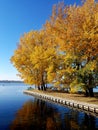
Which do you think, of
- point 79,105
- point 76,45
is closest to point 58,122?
point 79,105

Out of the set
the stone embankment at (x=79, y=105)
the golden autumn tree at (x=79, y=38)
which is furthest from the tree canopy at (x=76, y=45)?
the stone embankment at (x=79, y=105)

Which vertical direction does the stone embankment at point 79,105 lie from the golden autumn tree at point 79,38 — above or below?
below

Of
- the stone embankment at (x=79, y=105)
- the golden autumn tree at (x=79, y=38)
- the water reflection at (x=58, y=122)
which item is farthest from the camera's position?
the golden autumn tree at (x=79, y=38)

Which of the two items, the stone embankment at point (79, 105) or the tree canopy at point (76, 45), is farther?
the tree canopy at point (76, 45)

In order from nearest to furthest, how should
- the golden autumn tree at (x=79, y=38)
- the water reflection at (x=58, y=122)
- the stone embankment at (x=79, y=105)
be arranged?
the water reflection at (x=58, y=122)
the stone embankment at (x=79, y=105)
the golden autumn tree at (x=79, y=38)

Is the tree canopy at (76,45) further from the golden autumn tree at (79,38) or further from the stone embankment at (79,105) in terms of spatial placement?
Result: the stone embankment at (79,105)

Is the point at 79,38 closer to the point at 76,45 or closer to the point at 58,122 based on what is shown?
the point at 76,45

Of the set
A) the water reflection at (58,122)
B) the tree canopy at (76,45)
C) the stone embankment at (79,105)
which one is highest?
the tree canopy at (76,45)

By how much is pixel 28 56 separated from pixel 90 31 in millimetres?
28258

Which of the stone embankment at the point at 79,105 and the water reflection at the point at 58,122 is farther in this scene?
the stone embankment at the point at 79,105

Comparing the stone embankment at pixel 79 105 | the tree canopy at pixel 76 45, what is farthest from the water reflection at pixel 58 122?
the tree canopy at pixel 76 45

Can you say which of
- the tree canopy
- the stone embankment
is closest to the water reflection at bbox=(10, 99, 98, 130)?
the stone embankment

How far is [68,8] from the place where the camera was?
127ft

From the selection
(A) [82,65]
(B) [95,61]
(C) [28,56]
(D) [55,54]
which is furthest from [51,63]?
(C) [28,56]
